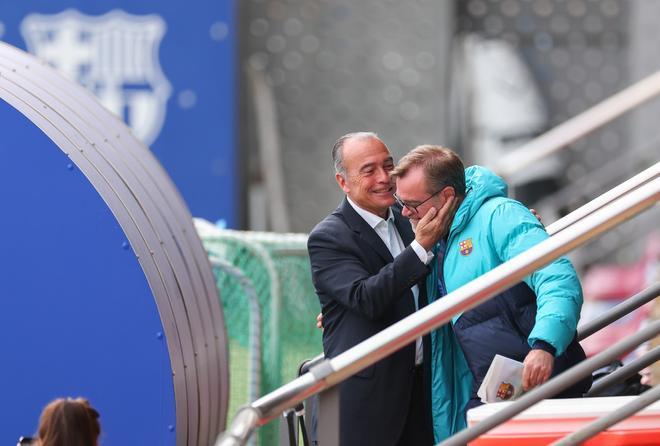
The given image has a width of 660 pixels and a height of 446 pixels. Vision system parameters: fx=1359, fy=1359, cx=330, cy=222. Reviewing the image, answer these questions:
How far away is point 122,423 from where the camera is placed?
4605 millimetres

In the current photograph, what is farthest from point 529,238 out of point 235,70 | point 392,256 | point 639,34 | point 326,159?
point 639,34

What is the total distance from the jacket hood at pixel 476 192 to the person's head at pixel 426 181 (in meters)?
0.04

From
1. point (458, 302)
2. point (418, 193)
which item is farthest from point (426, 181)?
point (458, 302)

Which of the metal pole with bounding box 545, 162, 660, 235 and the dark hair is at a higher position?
the dark hair

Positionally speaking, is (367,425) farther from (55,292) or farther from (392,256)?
(55,292)

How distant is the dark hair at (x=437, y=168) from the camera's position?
4242 mm

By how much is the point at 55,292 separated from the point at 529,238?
5.19 ft

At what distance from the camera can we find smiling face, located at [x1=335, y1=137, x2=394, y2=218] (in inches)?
181

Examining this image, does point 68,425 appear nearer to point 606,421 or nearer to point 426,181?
point 426,181

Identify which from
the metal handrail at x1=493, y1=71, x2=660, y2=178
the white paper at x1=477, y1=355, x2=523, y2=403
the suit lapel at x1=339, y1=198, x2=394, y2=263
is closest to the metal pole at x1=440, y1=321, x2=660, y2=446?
the white paper at x1=477, y1=355, x2=523, y2=403

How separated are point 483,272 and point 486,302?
98 mm

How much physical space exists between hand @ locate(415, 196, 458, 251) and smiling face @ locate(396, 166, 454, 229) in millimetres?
22

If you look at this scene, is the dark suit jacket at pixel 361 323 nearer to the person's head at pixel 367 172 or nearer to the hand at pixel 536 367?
the person's head at pixel 367 172

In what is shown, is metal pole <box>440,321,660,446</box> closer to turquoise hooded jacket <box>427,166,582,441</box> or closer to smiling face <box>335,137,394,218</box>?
turquoise hooded jacket <box>427,166,582,441</box>
